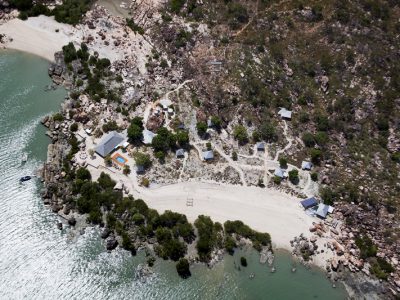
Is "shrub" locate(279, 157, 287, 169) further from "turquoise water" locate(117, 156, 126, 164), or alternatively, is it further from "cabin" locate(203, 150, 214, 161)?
"turquoise water" locate(117, 156, 126, 164)

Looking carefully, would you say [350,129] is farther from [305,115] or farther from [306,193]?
[306,193]

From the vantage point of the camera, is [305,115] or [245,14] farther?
[245,14]

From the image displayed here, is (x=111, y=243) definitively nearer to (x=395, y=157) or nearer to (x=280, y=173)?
(x=280, y=173)

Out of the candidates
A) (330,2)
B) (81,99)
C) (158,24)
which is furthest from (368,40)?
(81,99)

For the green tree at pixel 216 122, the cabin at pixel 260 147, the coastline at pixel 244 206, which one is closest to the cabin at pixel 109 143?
the coastline at pixel 244 206

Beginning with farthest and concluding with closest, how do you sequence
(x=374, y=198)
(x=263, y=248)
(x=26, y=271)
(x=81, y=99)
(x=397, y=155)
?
1. (x=81, y=99)
2. (x=397, y=155)
3. (x=374, y=198)
4. (x=263, y=248)
5. (x=26, y=271)

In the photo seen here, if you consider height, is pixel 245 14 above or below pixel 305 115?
above

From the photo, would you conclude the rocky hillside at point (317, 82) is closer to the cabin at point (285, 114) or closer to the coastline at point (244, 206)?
the cabin at point (285, 114)
